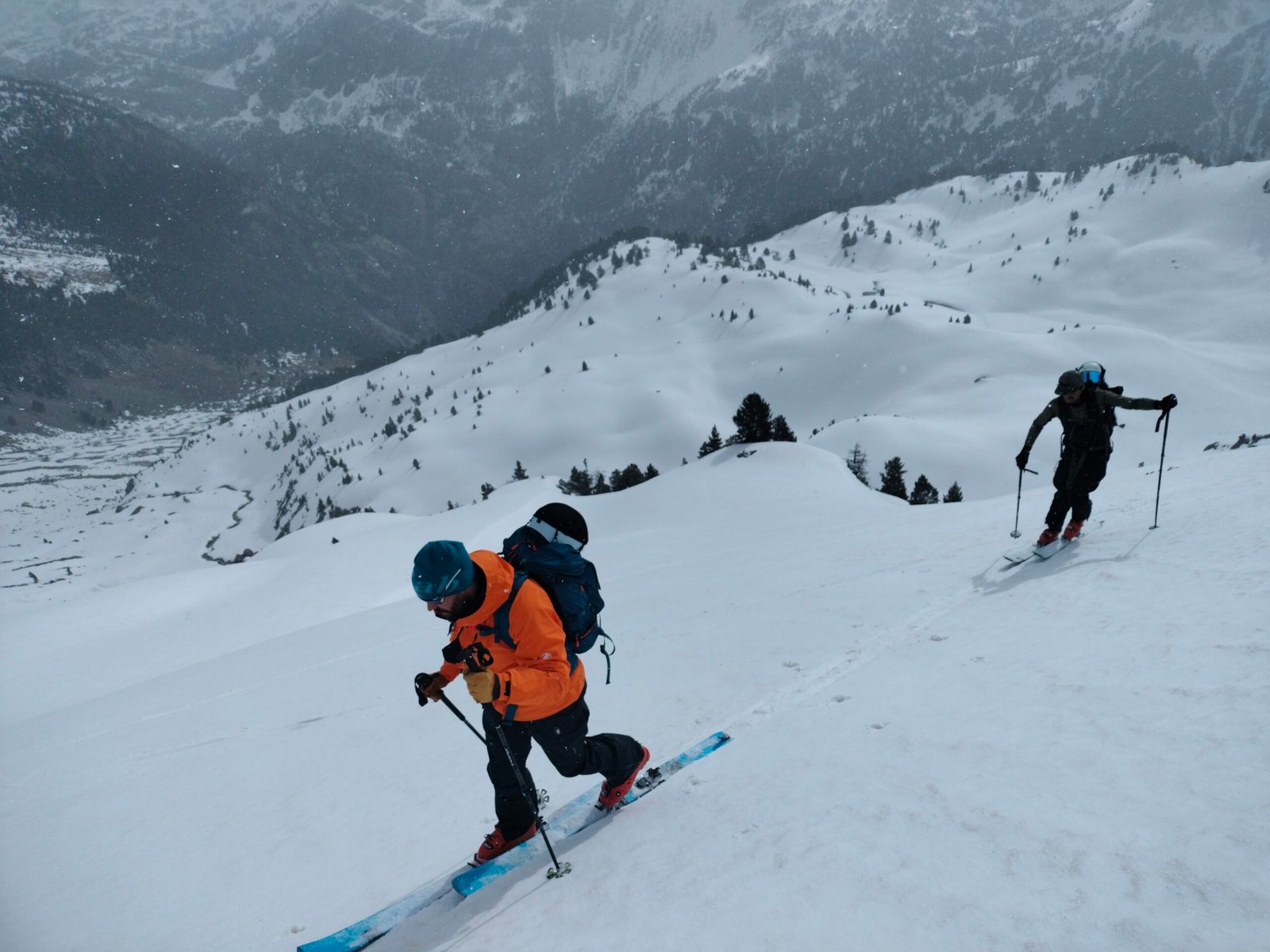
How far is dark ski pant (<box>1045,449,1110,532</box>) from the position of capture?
843 cm

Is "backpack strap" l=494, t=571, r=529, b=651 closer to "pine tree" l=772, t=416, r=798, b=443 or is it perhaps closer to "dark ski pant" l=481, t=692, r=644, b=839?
"dark ski pant" l=481, t=692, r=644, b=839

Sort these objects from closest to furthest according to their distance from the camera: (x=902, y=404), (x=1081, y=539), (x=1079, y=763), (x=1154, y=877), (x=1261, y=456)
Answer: (x=1154, y=877) → (x=1079, y=763) → (x=1081, y=539) → (x=1261, y=456) → (x=902, y=404)

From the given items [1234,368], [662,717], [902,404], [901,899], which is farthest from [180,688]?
[1234,368]

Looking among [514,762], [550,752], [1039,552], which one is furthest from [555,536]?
[1039,552]

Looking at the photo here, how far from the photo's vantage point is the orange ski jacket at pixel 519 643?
382 cm

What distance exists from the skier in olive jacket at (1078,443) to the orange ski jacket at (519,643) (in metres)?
7.31

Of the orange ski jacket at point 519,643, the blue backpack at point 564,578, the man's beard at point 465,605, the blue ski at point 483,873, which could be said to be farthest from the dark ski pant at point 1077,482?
the man's beard at point 465,605

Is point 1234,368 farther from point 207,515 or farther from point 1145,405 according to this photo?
point 207,515

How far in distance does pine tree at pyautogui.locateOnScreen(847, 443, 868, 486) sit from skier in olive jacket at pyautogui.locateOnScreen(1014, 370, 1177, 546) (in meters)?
51.6

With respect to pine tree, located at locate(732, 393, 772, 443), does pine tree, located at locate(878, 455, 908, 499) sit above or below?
below

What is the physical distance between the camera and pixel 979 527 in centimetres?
1155

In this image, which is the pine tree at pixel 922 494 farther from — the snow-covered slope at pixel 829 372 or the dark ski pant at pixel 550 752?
the dark ski pant at pixel 550 752

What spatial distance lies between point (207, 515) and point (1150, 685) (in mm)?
188894

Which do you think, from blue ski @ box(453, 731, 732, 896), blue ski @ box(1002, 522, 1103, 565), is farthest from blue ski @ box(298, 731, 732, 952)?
blue ski @ box(1002, 522, 1103, 565)
